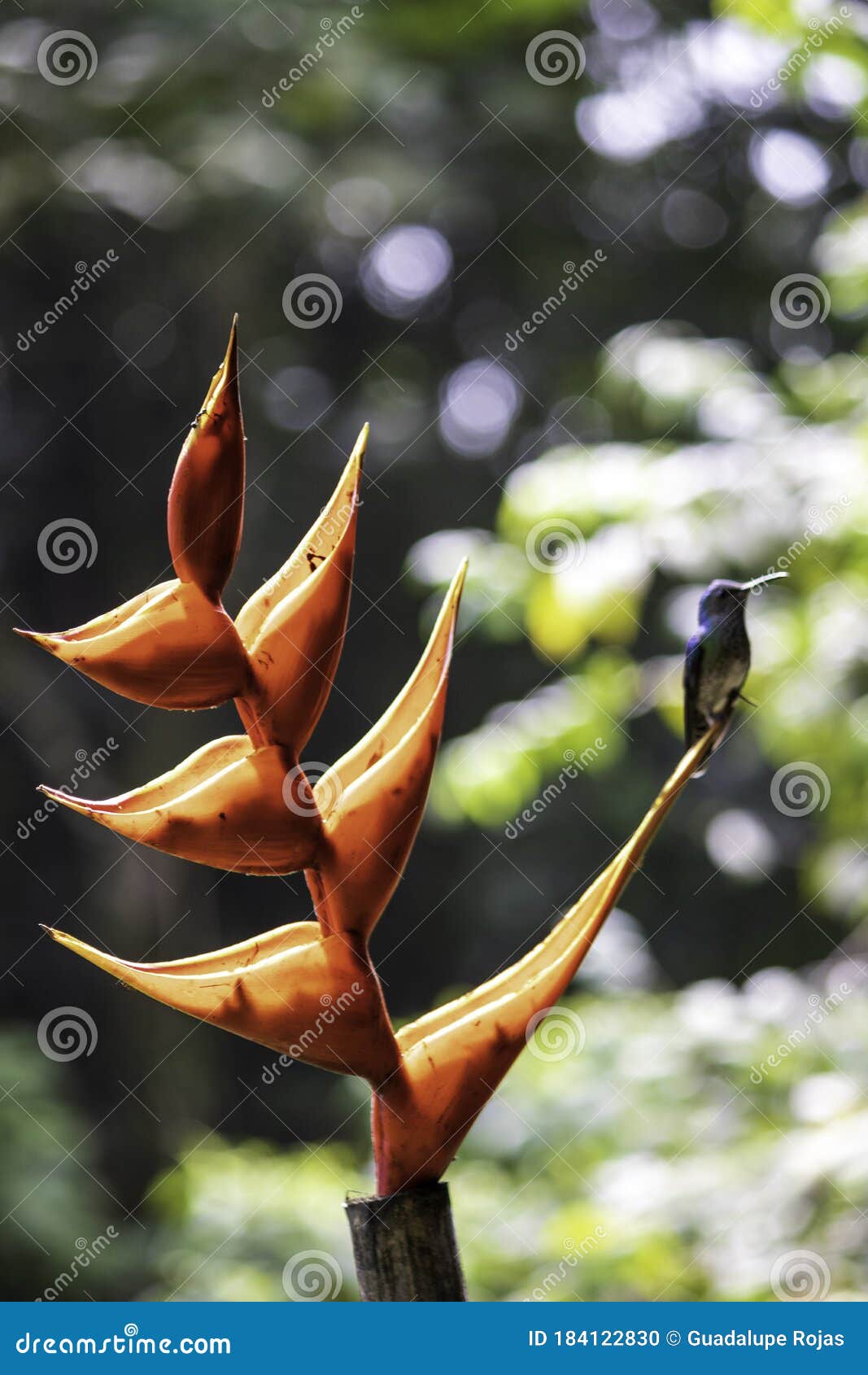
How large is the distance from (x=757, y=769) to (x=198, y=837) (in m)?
3.39

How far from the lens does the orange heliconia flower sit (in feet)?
1.07

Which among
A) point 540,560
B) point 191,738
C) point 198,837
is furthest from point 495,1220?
point 191,738

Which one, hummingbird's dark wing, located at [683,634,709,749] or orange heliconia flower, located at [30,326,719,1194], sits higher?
hummingbird's dark wing, located at [683,634,709,749]

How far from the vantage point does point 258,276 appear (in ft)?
13.2

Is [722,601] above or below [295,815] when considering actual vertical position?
above

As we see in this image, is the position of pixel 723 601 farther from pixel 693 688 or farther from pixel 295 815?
pixel 295 815

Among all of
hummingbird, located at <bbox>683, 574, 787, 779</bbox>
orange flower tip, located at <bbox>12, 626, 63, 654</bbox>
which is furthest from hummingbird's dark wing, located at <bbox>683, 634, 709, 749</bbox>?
orange flower tip, located at <bbox>12, 626, 63, 654</bbox>

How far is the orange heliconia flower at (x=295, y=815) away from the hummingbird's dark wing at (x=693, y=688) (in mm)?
36

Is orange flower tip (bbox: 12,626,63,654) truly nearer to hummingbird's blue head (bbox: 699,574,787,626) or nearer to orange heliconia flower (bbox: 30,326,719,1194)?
orange heliconia flower (bbox: 30,326,719,1194)

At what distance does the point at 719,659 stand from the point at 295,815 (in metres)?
0.14

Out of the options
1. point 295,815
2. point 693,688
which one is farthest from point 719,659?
point 295,815

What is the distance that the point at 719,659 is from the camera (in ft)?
1.22

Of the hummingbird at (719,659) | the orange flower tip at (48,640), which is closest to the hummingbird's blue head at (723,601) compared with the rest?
the hummingbird at (719,659)

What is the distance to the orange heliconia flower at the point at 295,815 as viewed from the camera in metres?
0.33
